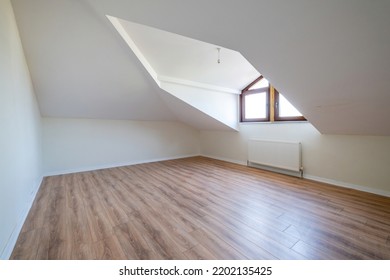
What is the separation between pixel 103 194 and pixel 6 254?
4.30ft

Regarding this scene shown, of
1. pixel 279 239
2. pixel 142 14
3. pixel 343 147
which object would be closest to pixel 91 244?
pixel 279 239

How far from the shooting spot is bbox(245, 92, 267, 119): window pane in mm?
3911

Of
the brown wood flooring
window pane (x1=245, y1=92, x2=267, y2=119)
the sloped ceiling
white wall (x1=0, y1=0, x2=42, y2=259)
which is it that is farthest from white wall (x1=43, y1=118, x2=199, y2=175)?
window pane (x1=245, y1=92, x2=267, y2=119)

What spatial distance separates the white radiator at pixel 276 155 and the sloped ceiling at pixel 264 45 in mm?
681

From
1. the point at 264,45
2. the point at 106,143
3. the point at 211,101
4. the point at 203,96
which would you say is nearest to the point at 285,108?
the point at 211,101

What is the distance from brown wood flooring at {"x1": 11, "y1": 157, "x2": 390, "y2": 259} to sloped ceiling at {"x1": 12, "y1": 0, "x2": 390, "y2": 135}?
1.25 meters

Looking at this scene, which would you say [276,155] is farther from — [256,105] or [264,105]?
[256,105]

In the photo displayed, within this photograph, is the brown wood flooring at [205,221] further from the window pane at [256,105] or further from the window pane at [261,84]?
the window pane at [261,84]

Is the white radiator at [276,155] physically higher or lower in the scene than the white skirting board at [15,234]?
higher

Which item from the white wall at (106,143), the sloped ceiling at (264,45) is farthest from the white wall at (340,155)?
the white wall at (106,143)

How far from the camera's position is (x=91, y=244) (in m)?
1.47

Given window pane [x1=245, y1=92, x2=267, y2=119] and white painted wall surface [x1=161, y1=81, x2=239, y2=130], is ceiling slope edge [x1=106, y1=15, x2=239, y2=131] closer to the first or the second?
white painted wall surface [x1=161, y1=81, x2=239, y2=130]

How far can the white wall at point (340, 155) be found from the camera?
2448 mm

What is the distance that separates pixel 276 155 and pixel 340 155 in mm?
1047
